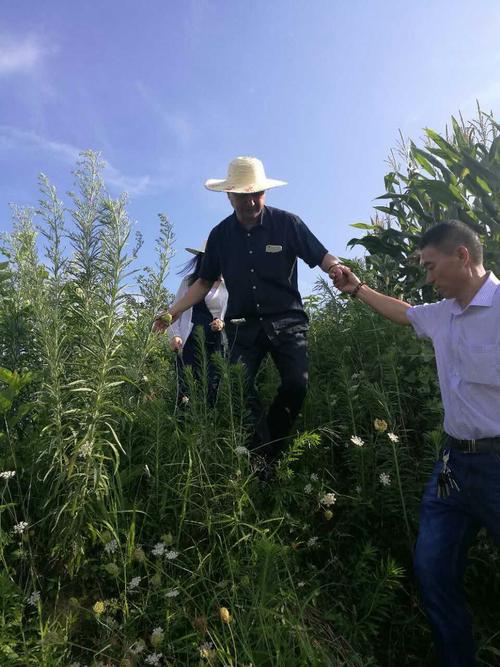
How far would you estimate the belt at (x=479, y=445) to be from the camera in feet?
8.45

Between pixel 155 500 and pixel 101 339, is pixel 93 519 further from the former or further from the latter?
pixel 101 339

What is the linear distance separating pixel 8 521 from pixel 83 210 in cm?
163

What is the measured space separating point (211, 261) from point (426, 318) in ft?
6.39

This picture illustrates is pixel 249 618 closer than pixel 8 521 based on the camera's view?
Yes

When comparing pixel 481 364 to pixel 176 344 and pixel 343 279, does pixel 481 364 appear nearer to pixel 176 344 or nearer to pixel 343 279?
pixel 343 279

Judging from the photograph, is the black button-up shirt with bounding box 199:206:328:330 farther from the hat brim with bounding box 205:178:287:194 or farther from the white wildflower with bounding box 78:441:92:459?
the white wildflower with bounding box 78:441:92:459

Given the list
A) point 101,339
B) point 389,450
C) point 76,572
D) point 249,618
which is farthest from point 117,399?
point 389,450

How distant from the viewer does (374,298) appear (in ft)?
11.3

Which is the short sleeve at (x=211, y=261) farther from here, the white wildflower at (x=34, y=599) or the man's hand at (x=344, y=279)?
the white wildflower at (x=34, y=599)

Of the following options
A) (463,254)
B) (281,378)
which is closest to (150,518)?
(281,378)

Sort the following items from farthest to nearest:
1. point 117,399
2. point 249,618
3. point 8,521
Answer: point 117,399 → point 8,521 → point 249,618

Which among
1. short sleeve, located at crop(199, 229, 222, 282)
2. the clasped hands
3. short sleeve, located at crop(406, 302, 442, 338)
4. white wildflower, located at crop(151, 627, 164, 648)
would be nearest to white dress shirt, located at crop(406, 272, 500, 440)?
short sleeve, located at crop(406, 302, 442, 338)

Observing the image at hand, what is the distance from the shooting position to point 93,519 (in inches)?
99.6

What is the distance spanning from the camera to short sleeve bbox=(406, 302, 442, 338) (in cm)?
302
